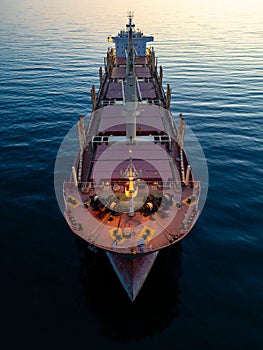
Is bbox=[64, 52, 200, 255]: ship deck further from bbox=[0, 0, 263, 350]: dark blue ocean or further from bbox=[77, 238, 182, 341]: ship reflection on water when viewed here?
bbox=[0, 0, 263, 350]: dark blue ocean

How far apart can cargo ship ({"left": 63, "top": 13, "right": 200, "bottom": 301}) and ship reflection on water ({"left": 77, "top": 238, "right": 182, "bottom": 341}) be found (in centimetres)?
106

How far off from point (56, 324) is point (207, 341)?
445 inches

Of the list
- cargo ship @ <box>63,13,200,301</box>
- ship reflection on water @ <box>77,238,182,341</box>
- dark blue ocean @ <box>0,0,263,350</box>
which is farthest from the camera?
cargo ship @ <box>63,13,200,301</box>

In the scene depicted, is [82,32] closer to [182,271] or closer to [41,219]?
[41,219]

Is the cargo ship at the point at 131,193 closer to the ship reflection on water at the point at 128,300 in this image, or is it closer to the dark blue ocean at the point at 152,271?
the ship reflection on water at the point at 128,300

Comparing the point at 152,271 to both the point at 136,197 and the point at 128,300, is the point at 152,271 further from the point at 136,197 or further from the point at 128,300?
the point at 136,197

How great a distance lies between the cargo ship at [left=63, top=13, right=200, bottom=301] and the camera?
21812mm

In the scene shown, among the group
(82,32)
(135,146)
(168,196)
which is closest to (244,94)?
(135,146)

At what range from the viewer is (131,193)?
22.1 m

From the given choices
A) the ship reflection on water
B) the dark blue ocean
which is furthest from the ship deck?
the dark blue ocean

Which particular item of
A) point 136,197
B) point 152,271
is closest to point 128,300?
point 152,271

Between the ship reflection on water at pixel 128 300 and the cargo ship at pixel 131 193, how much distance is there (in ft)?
3.49

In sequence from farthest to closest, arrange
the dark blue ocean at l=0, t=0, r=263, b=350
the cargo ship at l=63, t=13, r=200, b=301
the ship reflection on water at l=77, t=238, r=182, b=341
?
1. the cargo ship at l=63, t=13, r=200, b=301
2. the ship reflection on water at l=77, t=238, r=182, b=341
3. the dark blue ocean at l=0, t=0, r=263, b=350

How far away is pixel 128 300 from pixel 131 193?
878 cm
